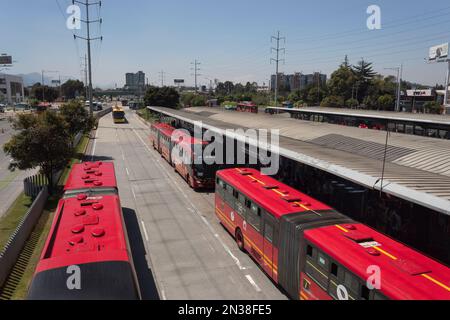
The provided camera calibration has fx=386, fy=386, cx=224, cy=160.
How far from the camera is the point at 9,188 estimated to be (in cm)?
2808

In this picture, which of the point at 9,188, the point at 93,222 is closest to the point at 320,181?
the point at 93,222

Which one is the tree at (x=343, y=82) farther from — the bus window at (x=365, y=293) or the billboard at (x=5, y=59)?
the billboard at (x=5, y=59)

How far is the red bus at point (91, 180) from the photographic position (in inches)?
648

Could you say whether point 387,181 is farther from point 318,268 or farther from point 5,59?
point 5,59

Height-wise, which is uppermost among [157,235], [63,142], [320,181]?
[63,142]

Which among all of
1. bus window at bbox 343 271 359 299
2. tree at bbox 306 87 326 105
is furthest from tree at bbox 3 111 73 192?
tree at bbox 306 87 326 105

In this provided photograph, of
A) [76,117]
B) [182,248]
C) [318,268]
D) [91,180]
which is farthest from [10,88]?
[318,268]

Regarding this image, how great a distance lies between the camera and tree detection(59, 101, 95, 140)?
40.2 m

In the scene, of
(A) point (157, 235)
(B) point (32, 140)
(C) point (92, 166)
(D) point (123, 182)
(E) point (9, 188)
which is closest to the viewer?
(A) point (157, 235)

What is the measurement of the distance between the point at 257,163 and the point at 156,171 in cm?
1037

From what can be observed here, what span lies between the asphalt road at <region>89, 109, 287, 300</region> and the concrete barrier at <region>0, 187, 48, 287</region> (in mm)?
4710

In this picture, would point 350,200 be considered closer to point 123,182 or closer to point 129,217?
point 129,217

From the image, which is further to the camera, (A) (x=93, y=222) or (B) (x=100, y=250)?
(A) (x=93, y=222)

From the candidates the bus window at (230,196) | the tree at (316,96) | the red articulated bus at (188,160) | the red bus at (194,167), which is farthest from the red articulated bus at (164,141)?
the tree at (316,96)
